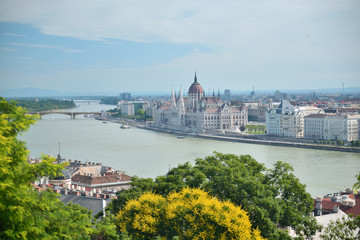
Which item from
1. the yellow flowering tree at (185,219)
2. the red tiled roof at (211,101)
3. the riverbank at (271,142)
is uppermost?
the red tiled roof at (211,101)

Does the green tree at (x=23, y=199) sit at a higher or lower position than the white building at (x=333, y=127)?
higher

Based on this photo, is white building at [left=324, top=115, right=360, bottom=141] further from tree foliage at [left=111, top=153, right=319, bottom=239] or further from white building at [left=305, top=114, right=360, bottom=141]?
tree foliage at [left=111, top=153, right=319, bottom=239]

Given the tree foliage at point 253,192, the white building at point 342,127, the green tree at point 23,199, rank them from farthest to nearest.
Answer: the white building at point 342,127
the tree foliage at point 253,192
the green tree at point 23,199

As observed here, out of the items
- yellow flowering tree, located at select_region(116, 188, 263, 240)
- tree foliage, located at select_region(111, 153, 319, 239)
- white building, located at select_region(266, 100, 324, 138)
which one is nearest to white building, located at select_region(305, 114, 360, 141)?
white building, located at select_region(266, 100, 324, 138)

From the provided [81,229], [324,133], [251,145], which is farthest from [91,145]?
[81,229]

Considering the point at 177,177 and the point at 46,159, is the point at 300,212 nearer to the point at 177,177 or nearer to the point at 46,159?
the point at 177,177

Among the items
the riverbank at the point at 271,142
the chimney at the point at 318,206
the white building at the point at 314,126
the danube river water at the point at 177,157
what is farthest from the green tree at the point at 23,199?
the white building at the point at 314,126

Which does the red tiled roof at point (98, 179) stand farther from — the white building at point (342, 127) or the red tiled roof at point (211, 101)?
the red tiled roof at point (211, 101)
